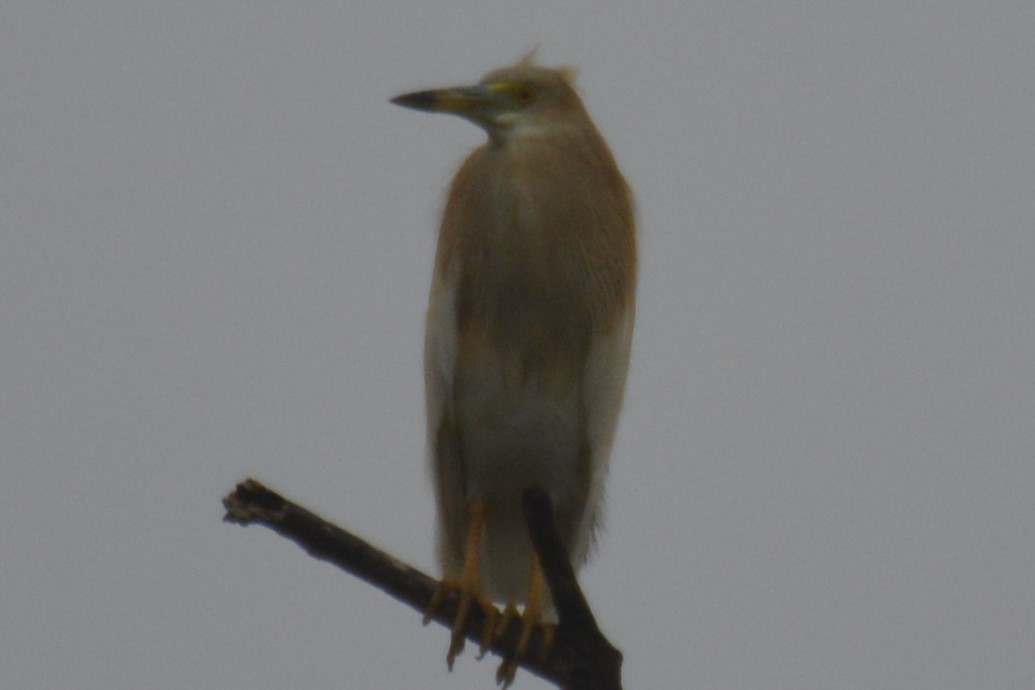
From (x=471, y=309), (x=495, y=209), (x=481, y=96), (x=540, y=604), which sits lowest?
(x=540, y=604)

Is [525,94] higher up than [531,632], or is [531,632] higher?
[525,94]

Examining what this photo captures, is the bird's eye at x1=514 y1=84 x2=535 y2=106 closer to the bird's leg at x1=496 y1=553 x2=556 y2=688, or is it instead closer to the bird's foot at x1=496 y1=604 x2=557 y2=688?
the bird's leg at x1=496 y1=553 x2=556 y2=688

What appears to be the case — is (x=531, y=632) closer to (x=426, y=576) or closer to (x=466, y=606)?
(x=466, y=606)

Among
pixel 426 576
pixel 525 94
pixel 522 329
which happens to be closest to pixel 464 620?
pixel 426 576

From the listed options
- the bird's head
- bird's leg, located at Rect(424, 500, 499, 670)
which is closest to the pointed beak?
the bird's head

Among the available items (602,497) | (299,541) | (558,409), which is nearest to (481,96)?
(558,409)

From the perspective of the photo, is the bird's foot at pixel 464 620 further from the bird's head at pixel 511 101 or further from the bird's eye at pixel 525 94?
the bird's eye at pixel 525 94

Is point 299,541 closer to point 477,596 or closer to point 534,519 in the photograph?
point 534,519

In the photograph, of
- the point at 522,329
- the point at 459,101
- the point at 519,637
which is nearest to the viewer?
the point at 519,637
